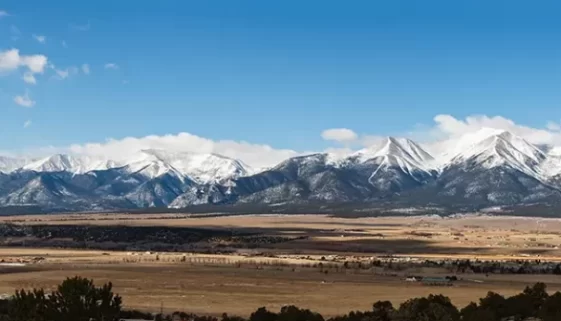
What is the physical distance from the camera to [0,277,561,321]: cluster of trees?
127 ft

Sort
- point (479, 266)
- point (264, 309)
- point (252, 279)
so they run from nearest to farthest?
1. point (264, 309)
2. point (252, 279)
3. point (479, 266)

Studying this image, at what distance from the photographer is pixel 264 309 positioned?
53750 mm

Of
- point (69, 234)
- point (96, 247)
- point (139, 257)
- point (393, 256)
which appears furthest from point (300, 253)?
point (69, 234)

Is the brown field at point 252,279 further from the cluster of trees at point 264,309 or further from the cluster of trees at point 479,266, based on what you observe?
the cluster of trees at point 264,309

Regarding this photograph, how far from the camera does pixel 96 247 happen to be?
156 meters

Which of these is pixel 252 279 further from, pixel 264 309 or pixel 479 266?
pixel 264 309

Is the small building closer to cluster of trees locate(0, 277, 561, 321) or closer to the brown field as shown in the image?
the brown field

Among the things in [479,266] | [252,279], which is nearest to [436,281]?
[252,279]

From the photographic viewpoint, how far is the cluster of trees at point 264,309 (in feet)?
127

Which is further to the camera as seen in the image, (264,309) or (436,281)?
(436,281)

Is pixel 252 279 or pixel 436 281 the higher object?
pixel 252 279

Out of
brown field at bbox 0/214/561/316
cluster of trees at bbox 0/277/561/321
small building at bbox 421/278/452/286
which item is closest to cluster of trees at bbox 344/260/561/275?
brown field at bbox 0/214/561/316

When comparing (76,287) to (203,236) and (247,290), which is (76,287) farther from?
(203,236)

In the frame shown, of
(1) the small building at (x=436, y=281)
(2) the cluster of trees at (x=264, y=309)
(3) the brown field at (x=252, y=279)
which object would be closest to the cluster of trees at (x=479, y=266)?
(3) the brown field at (x=252, y=279)
